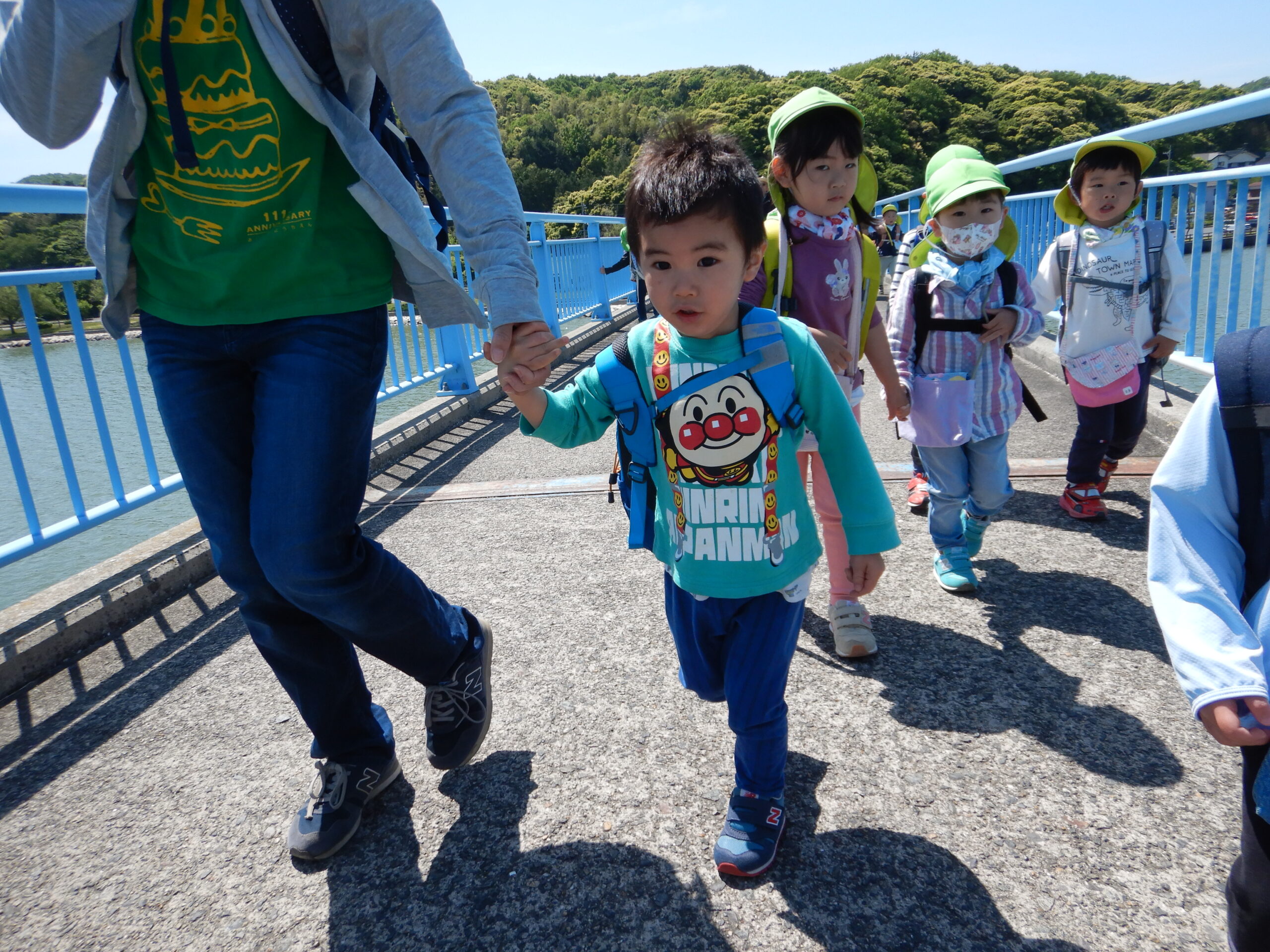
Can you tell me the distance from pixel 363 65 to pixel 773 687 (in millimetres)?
1534

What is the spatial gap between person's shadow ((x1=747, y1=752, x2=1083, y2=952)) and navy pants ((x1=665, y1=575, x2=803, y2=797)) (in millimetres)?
152

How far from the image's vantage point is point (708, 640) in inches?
69.4

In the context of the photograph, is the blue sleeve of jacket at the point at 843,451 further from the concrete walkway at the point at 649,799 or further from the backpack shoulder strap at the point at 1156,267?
the backpack shoulder strap at the point at 1156,267

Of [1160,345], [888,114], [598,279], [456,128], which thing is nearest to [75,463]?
[456,128]

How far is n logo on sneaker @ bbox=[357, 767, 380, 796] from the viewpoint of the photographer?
72.6 inches

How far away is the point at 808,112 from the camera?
2297 mm

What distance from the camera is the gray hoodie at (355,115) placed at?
4.84ft

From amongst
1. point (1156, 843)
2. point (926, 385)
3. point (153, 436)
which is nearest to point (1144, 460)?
point (926, 385)

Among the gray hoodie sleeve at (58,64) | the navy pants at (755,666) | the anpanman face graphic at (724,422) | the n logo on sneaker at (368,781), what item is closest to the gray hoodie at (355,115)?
the gray hoodie sleeve at (58,64)

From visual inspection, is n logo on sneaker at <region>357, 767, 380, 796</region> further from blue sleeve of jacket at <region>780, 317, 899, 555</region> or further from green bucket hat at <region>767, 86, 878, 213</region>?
green bucket hat at <region>767, 86, 878, 213</region>

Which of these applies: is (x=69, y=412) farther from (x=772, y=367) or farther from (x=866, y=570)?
(x=866, y=570)

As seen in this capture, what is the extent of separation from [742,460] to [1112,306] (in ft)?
8.60

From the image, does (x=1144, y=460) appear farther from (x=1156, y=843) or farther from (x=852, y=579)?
(x=852, y=579)

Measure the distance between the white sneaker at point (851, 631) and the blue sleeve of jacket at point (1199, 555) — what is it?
3.98 ft
